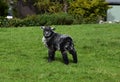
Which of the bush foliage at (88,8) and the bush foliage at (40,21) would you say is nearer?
the bush foliage at (40,21)

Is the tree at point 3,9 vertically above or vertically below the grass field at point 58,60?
below

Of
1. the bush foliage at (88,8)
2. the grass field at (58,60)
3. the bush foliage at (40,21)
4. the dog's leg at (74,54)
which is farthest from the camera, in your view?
the bush foliage at (88,8)

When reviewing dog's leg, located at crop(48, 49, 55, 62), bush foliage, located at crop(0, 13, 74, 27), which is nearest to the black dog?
dog's leg, located at crop(48, 49, 55, 62)

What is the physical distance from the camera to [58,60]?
1094 centimetres

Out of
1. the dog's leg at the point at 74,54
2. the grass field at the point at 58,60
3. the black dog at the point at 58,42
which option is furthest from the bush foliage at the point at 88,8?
the black dog at the point at 58,42

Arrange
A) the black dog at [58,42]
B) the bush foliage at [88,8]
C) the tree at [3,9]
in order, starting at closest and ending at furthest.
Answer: the black dog at [58,42] → the tree at [3,9] → the bush foliage at [88,8]

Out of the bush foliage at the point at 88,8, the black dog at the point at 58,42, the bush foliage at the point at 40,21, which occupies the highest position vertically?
the black dog at the point at 58,42

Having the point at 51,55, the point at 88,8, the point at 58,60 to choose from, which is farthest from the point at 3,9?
the point at 51,55

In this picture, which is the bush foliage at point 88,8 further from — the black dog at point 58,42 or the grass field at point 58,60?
the black dog at point 58,42

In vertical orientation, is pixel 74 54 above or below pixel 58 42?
below

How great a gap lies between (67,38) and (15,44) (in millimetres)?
3187

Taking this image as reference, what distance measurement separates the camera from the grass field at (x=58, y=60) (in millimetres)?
9492

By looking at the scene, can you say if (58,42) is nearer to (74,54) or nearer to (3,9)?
(74,54)

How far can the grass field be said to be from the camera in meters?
9.49
